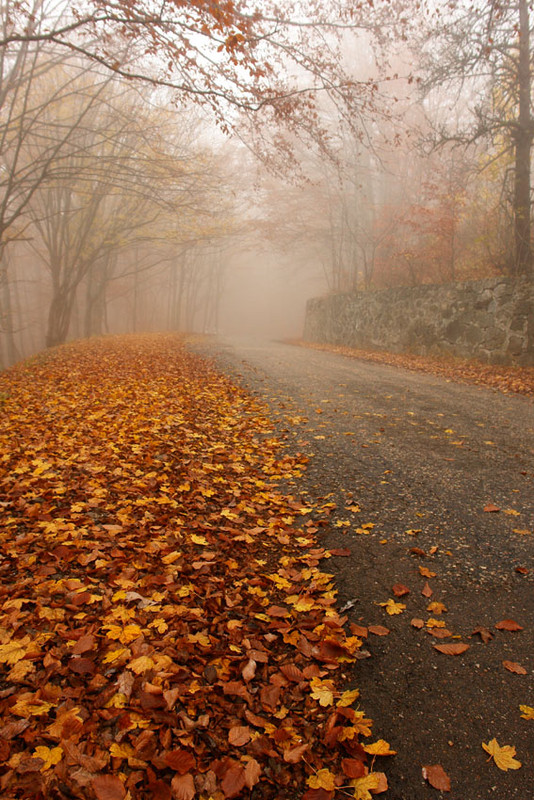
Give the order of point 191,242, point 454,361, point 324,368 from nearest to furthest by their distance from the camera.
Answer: point 324,368, point 454,361, point 191,242

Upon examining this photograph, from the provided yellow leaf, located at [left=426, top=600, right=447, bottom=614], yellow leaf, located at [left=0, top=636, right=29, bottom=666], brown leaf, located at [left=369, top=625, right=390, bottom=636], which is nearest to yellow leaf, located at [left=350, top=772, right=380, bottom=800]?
brown leaf, located at [left=369, top=625, right=390, bottom=636]

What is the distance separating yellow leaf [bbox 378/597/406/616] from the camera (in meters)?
2.41

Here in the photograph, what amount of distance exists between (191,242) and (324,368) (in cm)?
1288

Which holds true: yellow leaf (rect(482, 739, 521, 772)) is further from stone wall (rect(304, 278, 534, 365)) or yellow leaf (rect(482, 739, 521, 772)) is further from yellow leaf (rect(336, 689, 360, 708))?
stone wall (rect(304, 278, 534, 365))

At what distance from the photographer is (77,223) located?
55.7 feet

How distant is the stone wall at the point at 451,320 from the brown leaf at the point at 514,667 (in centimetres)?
905

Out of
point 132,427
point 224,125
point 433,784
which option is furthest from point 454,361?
point 433,784

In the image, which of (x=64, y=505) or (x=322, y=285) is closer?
(x=64, y=505)

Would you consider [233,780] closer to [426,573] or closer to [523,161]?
[426,573]

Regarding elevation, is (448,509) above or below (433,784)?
above

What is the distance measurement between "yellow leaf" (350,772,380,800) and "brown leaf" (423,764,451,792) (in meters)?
0.18

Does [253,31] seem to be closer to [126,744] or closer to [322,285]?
[126,744]

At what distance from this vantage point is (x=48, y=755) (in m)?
1.66

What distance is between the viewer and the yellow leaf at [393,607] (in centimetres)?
241
